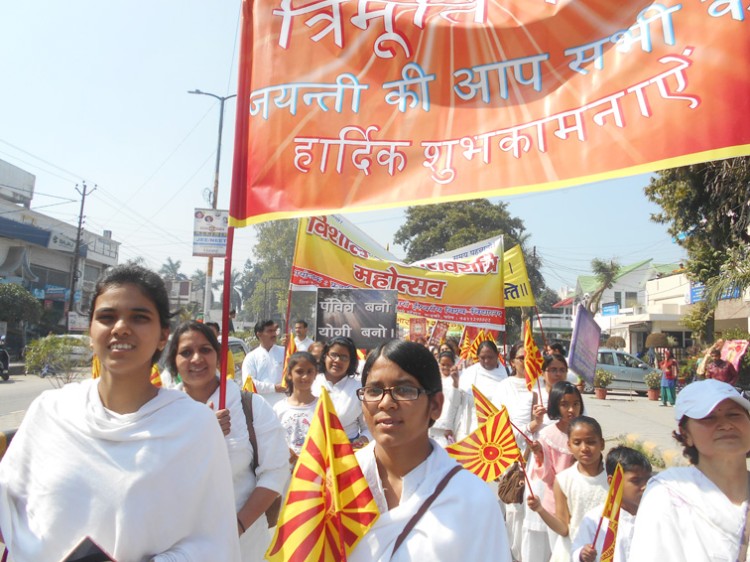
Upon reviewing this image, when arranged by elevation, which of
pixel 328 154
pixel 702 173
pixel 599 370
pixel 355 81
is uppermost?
pixel 702 173

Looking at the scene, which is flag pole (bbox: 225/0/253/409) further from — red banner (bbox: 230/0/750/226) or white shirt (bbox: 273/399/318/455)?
white shirt (bbox: 273/399/318/455)

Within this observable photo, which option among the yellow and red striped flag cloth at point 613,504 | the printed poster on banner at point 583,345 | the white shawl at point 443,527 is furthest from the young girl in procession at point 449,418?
the white shawl at point 443,527

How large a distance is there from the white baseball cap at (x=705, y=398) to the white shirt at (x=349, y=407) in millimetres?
2945

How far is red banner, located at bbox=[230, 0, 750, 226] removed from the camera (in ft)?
9.13

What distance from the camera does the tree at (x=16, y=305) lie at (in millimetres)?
32344

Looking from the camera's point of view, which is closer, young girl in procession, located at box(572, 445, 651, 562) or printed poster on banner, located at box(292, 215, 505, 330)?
young girl in procession, located at box(572, 445, 651, 562)

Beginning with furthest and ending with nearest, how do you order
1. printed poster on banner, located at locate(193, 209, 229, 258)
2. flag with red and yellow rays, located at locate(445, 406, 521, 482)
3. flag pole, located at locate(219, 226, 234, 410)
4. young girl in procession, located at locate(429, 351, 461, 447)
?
printed poster on banner, located at locate(193, 209, 229, 258)
young girl in procession, located at locate(429, 351, 461, 447)
flag with red and yellow rays, located at locate(445, 406, 521, 482)
flag pole, located at locate(219, 226, 234, 410)

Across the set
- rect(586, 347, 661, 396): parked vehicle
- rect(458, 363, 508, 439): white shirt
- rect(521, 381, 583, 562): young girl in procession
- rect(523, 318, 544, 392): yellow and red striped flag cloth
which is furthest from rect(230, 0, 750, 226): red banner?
rect(586, 347, 661, 396): parked vehicle

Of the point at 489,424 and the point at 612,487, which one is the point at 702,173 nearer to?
the point at 489,424

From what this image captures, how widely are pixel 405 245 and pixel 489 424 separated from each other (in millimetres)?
43469

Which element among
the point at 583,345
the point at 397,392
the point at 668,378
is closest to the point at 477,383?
the point at 583,345

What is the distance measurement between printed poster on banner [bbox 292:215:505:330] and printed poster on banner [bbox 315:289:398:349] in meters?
0.39

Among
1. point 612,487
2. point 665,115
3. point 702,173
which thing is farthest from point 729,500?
point 702,173

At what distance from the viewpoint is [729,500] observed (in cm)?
226
